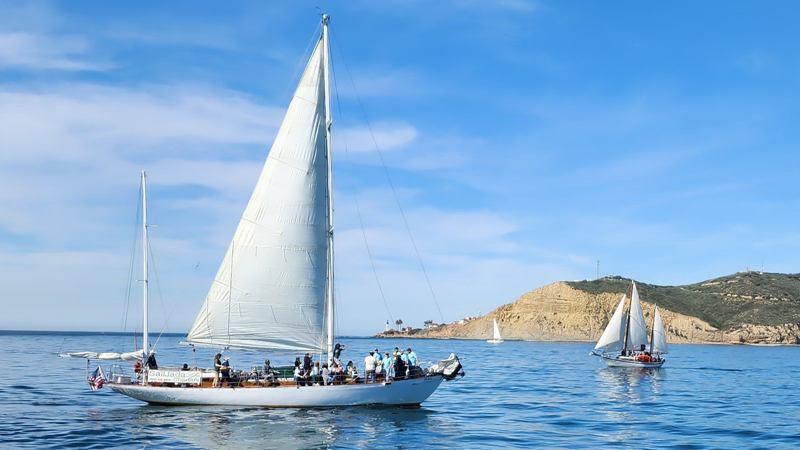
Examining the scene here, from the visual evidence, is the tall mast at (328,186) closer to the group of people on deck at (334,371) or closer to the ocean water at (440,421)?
the group of people on deck at (334,371)

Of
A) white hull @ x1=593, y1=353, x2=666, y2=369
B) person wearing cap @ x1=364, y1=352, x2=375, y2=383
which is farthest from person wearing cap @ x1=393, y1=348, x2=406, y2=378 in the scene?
white hull @ x1=593, y1=353, x2=666, y2=369

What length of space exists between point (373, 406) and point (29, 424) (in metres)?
16.0

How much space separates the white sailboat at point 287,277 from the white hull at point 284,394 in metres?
0.05

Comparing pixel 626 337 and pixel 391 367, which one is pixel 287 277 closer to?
pixel 391 367

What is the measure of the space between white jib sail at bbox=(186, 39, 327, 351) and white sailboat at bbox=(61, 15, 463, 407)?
5 centimetres

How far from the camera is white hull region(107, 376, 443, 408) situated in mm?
34031

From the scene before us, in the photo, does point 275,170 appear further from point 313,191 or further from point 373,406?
point 373,406

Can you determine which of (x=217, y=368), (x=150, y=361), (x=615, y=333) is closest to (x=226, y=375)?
(x=217, y=368)

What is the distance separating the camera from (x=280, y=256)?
34688 millimetres

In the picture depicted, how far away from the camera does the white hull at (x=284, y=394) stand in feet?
112

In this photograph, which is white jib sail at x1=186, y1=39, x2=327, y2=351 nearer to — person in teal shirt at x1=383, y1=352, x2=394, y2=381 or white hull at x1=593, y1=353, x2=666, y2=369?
person in teal shirt at x1=383, y1=352, x2=394, y2=381

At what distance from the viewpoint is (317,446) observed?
87.3ft

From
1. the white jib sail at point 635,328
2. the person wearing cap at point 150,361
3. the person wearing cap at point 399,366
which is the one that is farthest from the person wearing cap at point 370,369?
the white jib sail at point 635,328

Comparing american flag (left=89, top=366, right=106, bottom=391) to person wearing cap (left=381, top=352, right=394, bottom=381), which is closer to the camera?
person wearing cap (left=381, top=352, right=394, bottom=381)
